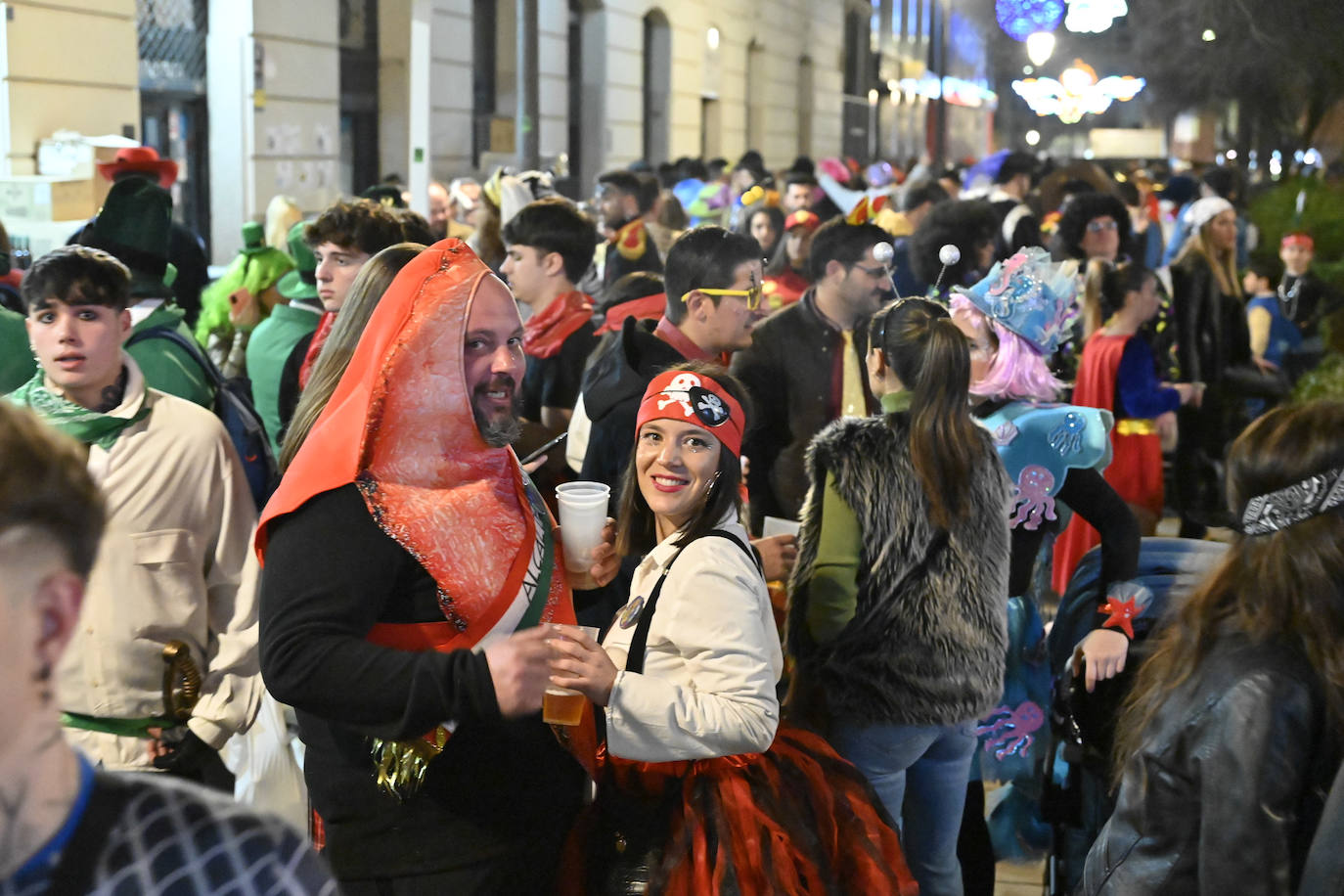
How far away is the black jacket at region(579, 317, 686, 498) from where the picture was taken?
371 cm

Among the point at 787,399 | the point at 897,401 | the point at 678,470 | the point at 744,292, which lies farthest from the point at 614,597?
the point at 787,399

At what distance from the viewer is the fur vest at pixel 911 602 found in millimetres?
3178

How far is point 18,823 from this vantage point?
102cm

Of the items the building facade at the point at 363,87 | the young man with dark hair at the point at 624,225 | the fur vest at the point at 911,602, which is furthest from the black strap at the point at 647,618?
the building facade at the point at 363,87

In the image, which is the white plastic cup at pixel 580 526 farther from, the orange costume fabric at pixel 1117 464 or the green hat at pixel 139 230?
the orange costume fabric at pixel 1117 464

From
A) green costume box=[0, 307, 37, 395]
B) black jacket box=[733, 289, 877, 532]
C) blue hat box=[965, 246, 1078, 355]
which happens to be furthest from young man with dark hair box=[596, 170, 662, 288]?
green costume box=[0, 307, 37, 395]

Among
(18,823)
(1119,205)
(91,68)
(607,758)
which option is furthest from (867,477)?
(91,68)

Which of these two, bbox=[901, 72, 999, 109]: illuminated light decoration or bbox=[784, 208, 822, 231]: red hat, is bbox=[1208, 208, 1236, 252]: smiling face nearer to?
bbox=[784, 208, 822, 231]: red hat

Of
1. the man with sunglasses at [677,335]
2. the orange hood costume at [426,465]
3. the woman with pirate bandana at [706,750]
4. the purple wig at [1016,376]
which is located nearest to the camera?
the orange hood costume at [426,465]

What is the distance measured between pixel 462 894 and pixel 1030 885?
2.76 metres

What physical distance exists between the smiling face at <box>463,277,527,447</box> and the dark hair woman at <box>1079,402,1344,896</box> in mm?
1065

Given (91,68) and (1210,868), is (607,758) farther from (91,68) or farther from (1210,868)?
(91,68)

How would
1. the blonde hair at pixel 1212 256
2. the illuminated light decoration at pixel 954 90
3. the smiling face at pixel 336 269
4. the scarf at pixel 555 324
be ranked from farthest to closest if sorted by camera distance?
the illuminated light decoration at pixel 954 90 < the blonde hair at pixel 1212 256 < the scarf at pixel 555 324 < the smiling face at pixel 336 269

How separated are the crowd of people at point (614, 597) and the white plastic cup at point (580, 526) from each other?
2 centimetres
